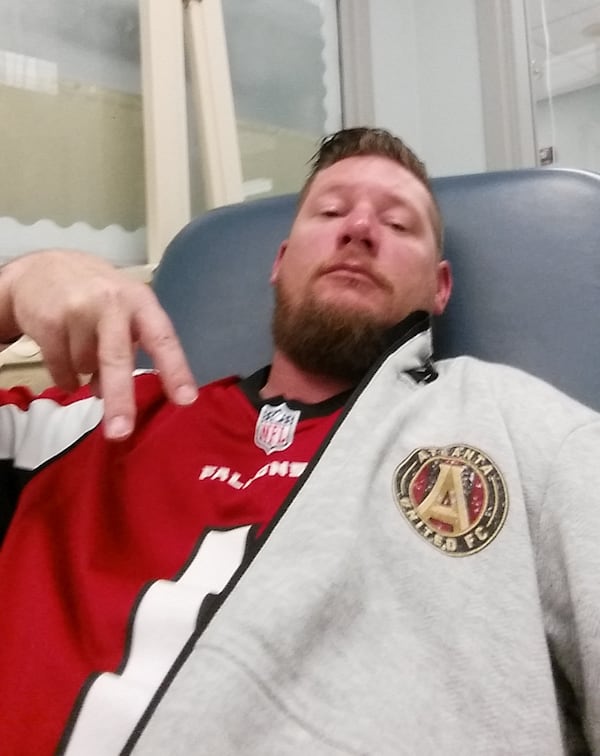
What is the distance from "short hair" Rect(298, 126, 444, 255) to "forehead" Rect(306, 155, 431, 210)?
0.01m

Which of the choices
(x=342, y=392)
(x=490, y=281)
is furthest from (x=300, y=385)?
(x=490, y=281)

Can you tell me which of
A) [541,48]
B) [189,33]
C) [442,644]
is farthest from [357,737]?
[541,48]

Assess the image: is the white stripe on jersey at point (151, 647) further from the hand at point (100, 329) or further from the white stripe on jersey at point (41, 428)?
the white stripe on jersey at point (41, 428)

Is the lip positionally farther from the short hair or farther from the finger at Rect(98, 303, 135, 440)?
the finger at Rect(98, 303, 135, 440)

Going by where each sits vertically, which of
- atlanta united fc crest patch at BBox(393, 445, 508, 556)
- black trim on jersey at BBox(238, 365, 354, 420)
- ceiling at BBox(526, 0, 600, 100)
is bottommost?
atlanta united fc crest patch at BBox(393, 445, 508, 556)

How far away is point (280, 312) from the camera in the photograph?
0.94m

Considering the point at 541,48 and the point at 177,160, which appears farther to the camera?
the point at 541,48

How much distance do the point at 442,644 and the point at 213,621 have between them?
166mm

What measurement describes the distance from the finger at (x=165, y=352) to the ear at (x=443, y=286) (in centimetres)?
45

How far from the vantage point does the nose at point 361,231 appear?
0.90 meters

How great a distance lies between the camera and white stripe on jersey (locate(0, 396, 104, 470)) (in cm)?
76

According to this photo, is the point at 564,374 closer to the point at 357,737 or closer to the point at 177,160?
the point at 357,737

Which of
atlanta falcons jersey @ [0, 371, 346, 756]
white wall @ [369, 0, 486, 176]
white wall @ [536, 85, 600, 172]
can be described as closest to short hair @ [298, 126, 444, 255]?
atlanta falcons jersey @ [0, 371, 346, 756]

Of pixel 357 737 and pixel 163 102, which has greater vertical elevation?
pixel 163 102
